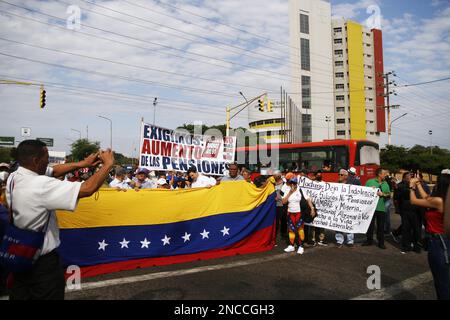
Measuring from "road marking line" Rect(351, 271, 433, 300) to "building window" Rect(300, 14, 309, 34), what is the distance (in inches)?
2858

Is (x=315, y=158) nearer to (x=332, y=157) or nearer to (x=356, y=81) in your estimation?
(x=332, y=157)

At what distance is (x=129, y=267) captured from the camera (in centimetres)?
589

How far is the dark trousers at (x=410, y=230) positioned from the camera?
24.9ft

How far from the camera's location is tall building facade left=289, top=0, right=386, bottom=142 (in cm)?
7075

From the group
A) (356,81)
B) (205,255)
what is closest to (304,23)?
→ (356,81)

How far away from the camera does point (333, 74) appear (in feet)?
247

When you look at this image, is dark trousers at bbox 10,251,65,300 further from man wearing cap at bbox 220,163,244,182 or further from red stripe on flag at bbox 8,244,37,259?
man wearing cap at bbox 220,163,244,182

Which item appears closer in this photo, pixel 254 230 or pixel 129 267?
pixel 129 267

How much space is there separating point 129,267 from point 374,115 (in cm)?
7751

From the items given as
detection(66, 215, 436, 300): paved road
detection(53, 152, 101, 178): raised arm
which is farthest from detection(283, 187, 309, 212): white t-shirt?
detection(53, 152, 101, 178): raised arm

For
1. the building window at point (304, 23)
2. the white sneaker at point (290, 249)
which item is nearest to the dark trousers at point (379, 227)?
the white sneaker at point (290, 249)
